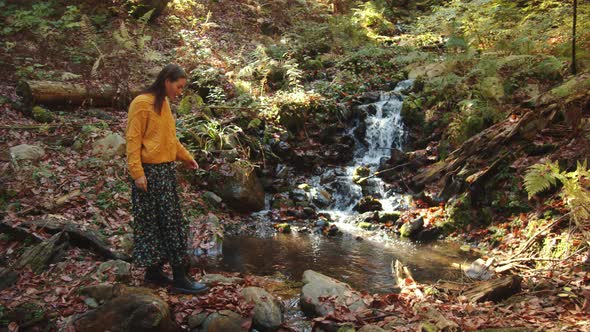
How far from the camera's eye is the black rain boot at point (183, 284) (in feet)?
14.2

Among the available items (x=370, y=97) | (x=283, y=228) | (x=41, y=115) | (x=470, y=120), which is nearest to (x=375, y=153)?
(x=370, y=97)

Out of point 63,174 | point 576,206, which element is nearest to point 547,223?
point 576,206

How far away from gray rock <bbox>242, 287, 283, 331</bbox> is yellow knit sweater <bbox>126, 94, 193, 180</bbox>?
1.59 meters

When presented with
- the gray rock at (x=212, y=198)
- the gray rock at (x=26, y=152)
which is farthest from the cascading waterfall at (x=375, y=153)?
the gray rock at (x=26, y=152)

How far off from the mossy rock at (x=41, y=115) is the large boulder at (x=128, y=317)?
20.0 feet

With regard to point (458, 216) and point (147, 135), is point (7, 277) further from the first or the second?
point (458, 216)

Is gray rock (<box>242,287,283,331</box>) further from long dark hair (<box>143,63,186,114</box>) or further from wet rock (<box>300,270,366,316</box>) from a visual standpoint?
long dark hair (<box>143,63,186,114</box>)

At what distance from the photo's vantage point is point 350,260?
22.1 ft

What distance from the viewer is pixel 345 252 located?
718 centimetres

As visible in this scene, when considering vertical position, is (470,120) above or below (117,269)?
above

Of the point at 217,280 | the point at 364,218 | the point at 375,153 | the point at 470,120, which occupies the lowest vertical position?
the point at 364,218

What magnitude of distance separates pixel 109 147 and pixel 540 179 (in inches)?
290

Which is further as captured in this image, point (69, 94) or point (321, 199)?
point (321, 199)

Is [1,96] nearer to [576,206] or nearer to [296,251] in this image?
[296,251]
